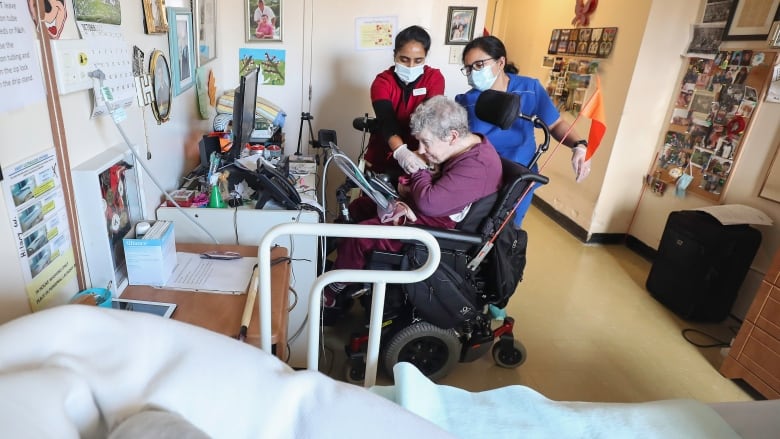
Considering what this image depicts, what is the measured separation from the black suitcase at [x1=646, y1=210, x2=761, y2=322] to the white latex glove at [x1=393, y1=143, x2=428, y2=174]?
177 centimetres

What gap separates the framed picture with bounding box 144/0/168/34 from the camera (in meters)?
1.41

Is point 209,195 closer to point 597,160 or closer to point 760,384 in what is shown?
point 760,384

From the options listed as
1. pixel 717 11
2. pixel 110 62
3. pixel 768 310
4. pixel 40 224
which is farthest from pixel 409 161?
pixel 717 11

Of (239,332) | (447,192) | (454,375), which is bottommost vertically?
(454,375)

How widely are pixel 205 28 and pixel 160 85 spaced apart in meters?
0.88

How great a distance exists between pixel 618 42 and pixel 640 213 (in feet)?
4.19

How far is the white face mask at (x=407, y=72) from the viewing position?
7.33ft

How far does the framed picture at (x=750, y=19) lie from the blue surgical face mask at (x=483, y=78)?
5.70 feet

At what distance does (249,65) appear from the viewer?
9.20 feet

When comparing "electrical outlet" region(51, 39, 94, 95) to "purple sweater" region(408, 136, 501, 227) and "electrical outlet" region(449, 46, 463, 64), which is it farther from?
"electrical outlet" region(449, 46, 463, 64)

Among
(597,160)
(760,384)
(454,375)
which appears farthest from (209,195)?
(597,160)

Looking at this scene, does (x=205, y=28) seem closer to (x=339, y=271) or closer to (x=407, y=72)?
(x=407, y=72)

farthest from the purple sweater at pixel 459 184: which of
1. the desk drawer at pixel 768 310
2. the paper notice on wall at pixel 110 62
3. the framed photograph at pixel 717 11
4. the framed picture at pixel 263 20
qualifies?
the framed photograph at pixel 717 11

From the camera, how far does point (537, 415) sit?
3.10 ft
